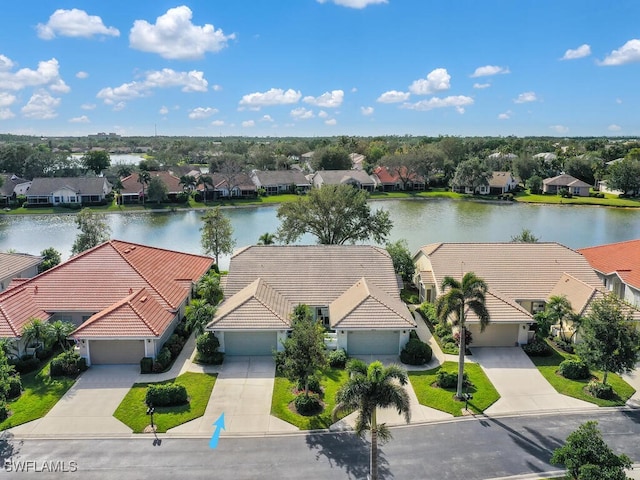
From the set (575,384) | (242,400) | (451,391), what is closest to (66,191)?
(242,400)

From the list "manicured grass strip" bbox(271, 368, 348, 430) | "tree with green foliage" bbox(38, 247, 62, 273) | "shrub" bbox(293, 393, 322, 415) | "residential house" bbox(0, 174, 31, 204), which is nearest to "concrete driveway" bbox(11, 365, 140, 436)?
"manicured grass strip" bbox(271, 368, 348, 430)

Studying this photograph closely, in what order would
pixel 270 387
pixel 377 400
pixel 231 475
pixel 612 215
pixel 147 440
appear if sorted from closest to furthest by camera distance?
pixel 377 400 < pixel 231 475 < pixel 147 440 < pixel 270 387 < pixel 612 215

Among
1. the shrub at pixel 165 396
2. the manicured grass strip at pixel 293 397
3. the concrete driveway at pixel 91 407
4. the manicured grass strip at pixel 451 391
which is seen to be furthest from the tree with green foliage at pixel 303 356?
the concrete driveway at pixel 91 407

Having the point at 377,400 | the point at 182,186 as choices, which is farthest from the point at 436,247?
the point at 182,186

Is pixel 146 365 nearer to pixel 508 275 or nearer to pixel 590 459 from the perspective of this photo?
pixel 590 459

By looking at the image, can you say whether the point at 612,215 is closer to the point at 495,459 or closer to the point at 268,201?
the point at 268,201

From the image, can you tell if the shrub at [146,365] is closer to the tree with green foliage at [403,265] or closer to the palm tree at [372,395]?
the palm tree at [372,395]
